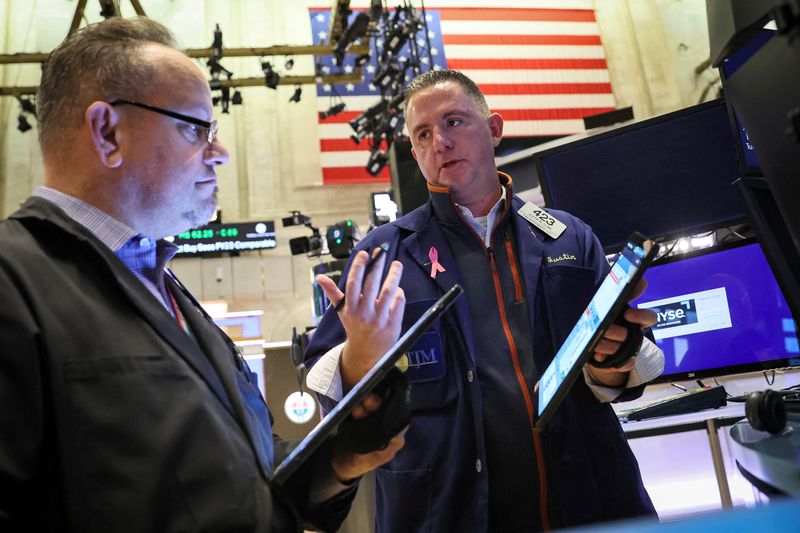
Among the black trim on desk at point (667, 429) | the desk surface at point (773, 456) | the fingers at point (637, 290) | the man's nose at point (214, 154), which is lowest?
the black trim on desk at point (667, 429)

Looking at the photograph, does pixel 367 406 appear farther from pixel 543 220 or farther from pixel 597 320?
pixel 543 220

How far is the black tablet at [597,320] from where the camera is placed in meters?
1.10

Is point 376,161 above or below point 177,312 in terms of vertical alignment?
above

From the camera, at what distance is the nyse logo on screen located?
9.26 feet

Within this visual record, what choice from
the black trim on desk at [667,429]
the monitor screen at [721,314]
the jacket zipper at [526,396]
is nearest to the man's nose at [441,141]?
the jacket zipper at [526,396]

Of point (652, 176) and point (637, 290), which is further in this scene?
point (652, 176)

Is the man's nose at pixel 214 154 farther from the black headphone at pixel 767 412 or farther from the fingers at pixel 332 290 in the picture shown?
the black headphone at pixel 767 412

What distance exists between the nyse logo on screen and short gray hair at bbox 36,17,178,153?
7.21ft

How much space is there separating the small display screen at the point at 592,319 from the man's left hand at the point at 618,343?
0.13 ft

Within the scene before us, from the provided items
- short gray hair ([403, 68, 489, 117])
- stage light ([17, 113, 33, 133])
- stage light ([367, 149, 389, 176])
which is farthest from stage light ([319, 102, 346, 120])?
short gray hair ([403, 68, 489, 117])

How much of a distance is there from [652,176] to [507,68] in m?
7.32

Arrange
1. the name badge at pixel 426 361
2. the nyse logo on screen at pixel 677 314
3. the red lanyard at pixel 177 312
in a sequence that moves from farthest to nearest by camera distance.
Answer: the nyse logo on screen at pixel 677 314
the name badge at pixel 426 361
the red lanyard at pixel 177 312

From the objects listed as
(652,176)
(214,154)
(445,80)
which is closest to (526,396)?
(214,154)

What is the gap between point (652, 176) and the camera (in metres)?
2.95
